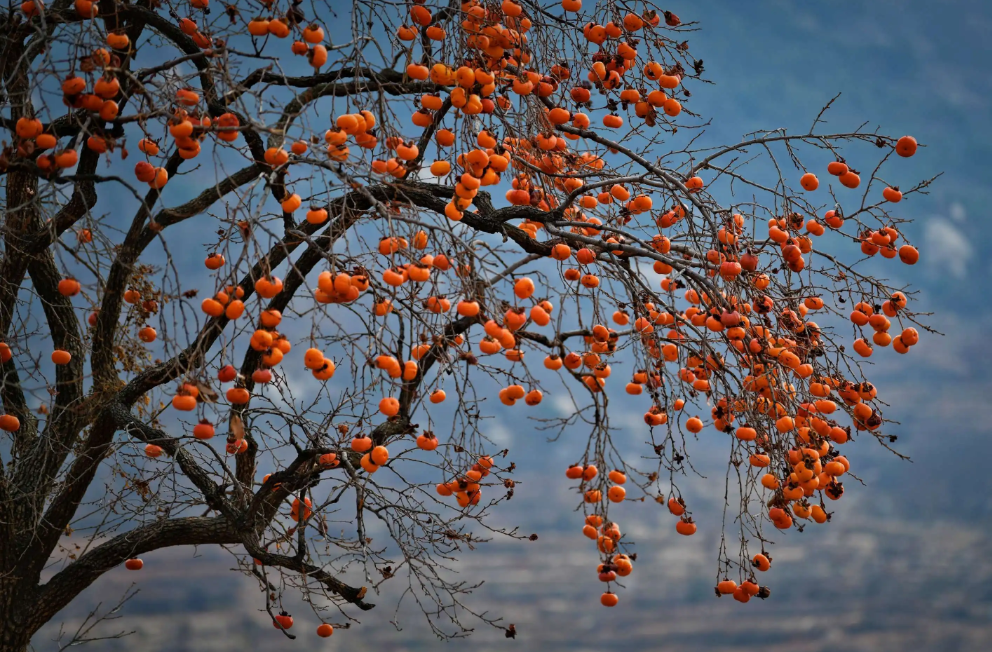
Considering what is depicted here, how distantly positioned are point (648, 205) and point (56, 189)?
2.40 metres

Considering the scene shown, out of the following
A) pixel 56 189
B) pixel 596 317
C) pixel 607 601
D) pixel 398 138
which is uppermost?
pixel 398 138

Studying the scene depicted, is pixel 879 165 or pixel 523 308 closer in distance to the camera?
pixel 523 308

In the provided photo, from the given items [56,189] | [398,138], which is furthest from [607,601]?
[56,189]

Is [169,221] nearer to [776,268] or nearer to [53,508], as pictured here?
[53,508]

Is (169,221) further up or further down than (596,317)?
further up

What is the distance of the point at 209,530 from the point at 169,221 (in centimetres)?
153

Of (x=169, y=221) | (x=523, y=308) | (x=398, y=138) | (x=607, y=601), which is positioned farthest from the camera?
(x=169, y=221)

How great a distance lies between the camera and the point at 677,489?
137 inches

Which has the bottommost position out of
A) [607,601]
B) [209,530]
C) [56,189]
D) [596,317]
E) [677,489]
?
[607,601]

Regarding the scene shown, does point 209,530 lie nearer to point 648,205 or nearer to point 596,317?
point 596,317

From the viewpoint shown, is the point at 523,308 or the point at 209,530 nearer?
the point at 523,308

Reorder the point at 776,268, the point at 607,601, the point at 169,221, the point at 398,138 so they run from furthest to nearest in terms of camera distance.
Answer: the point at 169,221, the point at 776,268, the point at 607,601, the point at 398,138

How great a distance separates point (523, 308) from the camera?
2900mm

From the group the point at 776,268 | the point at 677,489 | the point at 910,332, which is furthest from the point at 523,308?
the point at 910,332
